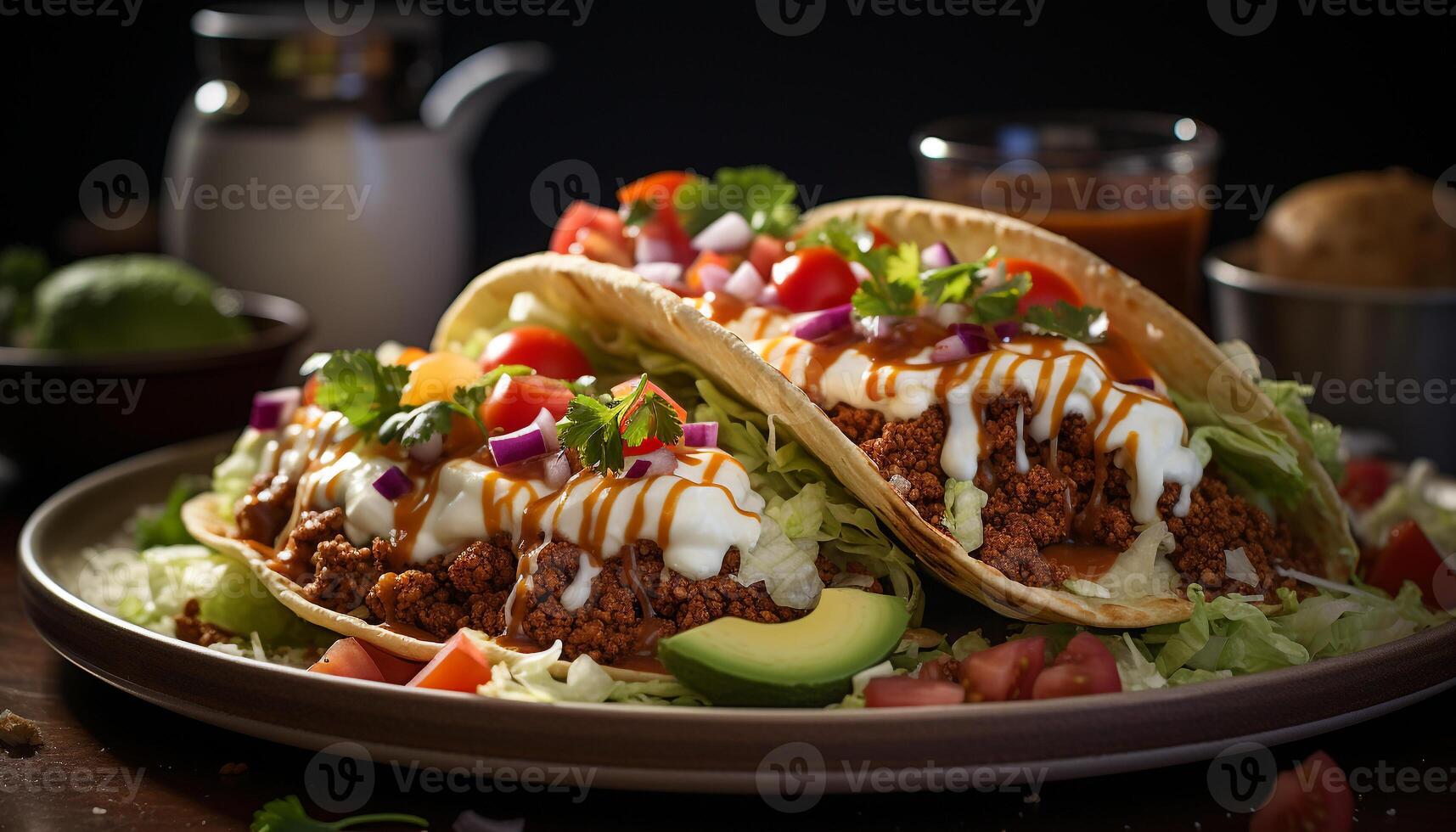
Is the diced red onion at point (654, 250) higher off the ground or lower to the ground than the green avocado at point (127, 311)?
higher

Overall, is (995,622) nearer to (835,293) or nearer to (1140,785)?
(1140,785)

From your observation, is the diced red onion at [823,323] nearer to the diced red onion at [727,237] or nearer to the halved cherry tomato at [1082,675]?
the diced red onion at [727,237]

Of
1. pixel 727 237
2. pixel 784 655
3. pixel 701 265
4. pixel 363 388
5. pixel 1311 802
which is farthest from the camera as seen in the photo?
pixel 727 237

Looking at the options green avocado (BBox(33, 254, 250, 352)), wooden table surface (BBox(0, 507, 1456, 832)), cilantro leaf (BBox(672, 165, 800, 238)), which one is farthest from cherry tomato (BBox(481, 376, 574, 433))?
green avocado (BBox(33, 254, 250, 352))

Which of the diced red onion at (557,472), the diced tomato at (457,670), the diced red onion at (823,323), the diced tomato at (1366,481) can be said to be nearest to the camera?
the diced tomato at (457,670)

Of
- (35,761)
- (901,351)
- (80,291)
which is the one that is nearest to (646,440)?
(901,351)

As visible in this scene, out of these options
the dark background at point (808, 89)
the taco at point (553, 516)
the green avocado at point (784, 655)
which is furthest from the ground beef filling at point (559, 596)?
the dark background at point (808, 89)

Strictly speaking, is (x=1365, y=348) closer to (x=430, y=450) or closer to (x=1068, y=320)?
(x=1068, y=320)

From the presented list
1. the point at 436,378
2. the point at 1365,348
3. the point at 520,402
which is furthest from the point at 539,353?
the point at 1365,348
